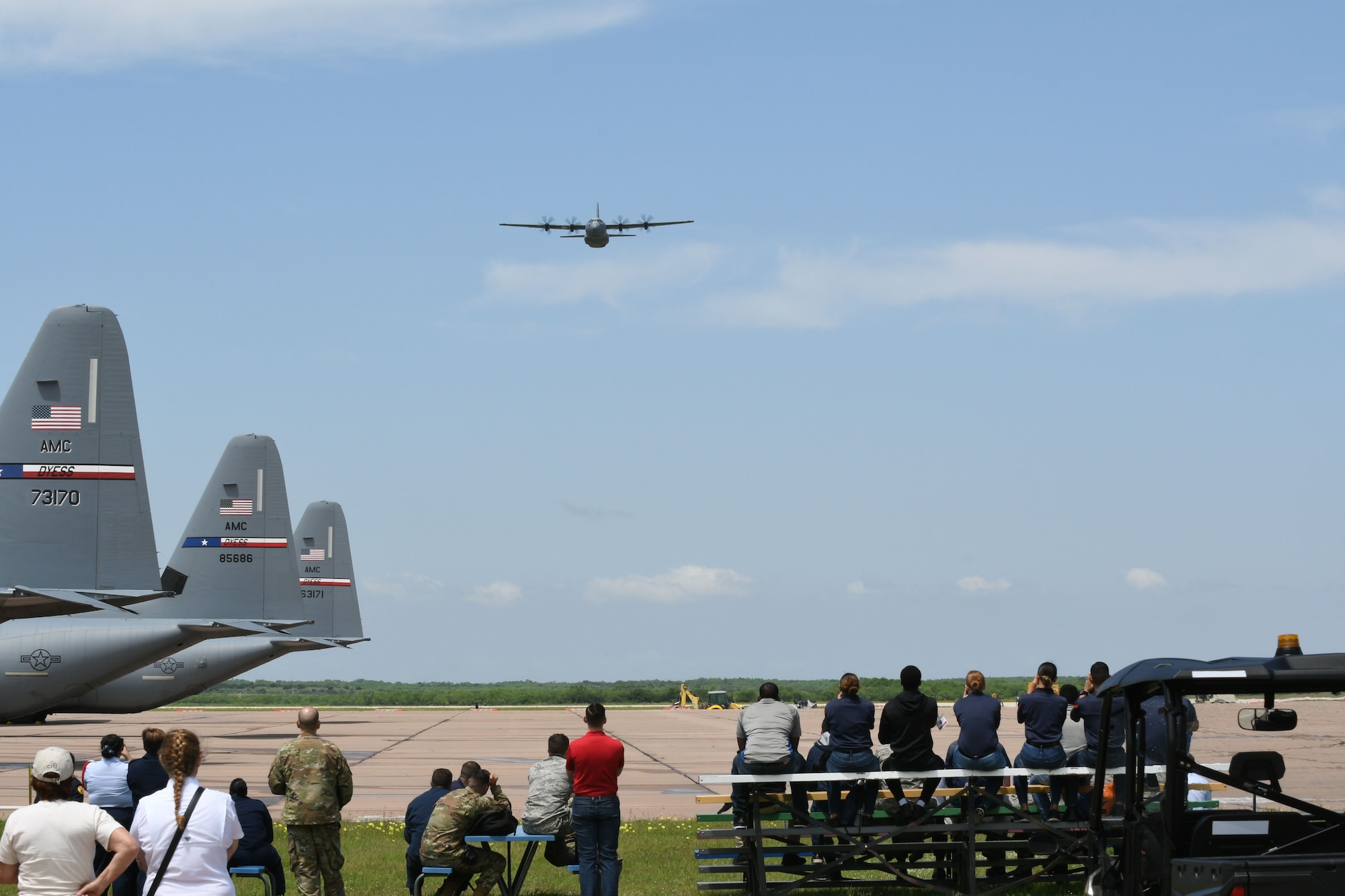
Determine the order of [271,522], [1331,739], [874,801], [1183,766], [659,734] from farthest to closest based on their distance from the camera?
[659,734], [271,522], [874,801], [1331,739], [1183,766]

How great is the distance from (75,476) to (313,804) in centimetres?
1878

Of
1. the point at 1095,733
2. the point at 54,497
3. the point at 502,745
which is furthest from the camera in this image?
the point at 502,745

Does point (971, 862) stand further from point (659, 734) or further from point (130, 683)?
point (130, 683)

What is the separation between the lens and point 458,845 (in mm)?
11648

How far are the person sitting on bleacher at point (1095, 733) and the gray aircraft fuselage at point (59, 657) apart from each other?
27.7m

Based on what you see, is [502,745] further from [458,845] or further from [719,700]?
[719,700]

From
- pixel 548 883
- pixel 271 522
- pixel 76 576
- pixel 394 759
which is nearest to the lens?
pixel 548 883

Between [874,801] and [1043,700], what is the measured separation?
83.0 inches

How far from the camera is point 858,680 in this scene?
13141 mm

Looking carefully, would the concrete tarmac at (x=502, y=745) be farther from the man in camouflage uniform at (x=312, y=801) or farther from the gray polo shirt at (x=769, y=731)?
the man in camouflage uniform at (x=312, y=801)

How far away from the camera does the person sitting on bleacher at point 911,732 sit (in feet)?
41.5

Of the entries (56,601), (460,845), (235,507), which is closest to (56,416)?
(56,601)

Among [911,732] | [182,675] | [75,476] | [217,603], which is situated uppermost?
[75,476]

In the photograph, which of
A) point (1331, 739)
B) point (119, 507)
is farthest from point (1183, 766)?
point (119, 507)
